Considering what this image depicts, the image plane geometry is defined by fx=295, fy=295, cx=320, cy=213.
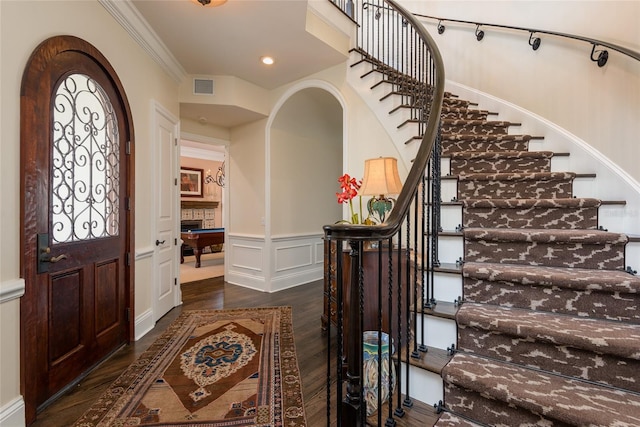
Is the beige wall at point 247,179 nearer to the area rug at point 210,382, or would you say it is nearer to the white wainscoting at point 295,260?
the white wainscoting at point 295,260

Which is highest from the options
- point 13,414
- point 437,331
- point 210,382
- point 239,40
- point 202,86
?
point 239,40

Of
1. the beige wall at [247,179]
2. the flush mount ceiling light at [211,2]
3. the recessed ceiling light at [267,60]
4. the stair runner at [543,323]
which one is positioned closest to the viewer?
the stair runner at [543,323]

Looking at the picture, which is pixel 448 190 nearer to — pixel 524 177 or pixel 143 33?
pixel 524 177

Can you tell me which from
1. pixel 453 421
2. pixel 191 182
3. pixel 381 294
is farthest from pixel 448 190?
pixel 191 182

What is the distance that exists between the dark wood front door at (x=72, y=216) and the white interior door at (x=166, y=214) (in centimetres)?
50

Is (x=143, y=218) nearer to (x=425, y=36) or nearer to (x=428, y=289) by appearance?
(x=428, y=289)

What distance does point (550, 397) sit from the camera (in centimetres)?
106

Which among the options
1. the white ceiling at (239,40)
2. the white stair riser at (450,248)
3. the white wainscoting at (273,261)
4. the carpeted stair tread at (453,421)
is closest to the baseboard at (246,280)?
the white wainscoting at (273,261)

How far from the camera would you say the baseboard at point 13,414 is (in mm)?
1488

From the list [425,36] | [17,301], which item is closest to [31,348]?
[17,301]

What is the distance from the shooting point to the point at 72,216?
2027mm

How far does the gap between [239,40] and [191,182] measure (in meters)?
6.25

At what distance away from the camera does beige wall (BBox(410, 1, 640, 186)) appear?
2.09 meters

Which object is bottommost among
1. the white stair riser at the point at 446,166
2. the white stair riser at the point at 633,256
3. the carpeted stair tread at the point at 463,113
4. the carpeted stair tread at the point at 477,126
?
the white stair riser at the point at 633,256
